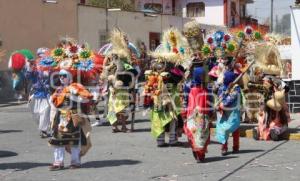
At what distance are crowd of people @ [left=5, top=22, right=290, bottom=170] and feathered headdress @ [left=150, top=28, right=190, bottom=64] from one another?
19mm

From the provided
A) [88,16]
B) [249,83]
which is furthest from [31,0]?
[249,83]

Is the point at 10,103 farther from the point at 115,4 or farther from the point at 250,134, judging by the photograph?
the point at 115,4

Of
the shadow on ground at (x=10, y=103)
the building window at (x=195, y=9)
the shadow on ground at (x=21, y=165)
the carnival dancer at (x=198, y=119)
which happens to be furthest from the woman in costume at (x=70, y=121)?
the building window at (x=195, y=9)

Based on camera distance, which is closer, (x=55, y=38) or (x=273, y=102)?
(x=273, y=102)

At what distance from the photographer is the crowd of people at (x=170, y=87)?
28.6ft

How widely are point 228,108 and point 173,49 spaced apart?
2.24 m

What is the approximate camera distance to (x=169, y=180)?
7.81m

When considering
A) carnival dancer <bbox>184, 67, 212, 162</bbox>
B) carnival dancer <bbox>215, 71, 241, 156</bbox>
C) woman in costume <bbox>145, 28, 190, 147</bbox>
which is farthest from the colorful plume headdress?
carnival dancer <bbox>215, 71, 241, 156</bbox>

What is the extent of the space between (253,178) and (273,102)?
357cm

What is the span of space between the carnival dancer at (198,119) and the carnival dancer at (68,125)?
162 centimetres

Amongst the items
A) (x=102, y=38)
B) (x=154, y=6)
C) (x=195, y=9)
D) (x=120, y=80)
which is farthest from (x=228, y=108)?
(x=195, y=9)

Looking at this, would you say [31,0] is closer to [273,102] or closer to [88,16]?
[88,16]

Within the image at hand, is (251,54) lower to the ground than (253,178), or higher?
higher

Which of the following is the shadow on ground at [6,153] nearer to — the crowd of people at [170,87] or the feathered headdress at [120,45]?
the crowd of people at [170,87]
